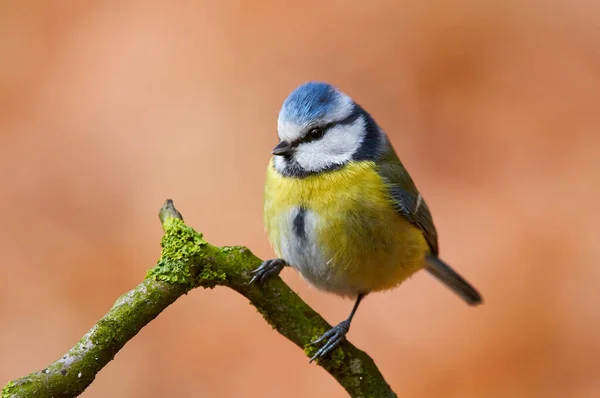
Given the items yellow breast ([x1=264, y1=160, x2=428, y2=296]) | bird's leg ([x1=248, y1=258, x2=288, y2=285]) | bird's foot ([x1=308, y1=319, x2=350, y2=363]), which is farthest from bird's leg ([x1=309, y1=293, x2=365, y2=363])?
yellow breast ([x1=264, y1=160, x2=428, y2=296])

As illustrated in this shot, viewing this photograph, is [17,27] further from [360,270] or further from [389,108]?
[360,270]

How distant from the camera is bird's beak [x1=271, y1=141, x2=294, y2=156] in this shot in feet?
4.22

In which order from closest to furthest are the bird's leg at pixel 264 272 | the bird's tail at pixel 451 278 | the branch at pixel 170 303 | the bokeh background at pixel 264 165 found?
the branch at pixel 170 303, the bird's leg at pixel 264 272, the bird's tail at pixel 451 278, the bokeh background at pixel 264 165

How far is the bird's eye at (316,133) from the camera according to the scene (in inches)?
51.6

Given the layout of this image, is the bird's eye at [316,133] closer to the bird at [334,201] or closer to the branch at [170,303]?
the bird at [334,201]

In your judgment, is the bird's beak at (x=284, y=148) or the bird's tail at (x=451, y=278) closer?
the bird's beak at (x=284, y=148)

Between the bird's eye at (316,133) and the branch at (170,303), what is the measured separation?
1.24 feet

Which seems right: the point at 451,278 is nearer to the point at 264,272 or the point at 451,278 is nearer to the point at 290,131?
the point at 290,131

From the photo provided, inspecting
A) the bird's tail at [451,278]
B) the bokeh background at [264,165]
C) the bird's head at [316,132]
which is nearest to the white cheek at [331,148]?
the bird's head at [316,132]

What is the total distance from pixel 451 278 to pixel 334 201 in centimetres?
55

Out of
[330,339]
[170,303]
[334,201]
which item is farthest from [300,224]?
[170,303]

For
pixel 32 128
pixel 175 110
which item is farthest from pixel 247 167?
pixel 32 128

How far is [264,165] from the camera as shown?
2688mm

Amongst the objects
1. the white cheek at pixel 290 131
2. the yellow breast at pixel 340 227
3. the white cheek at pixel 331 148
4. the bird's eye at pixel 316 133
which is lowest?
the yellow breast at pixel 340 227
